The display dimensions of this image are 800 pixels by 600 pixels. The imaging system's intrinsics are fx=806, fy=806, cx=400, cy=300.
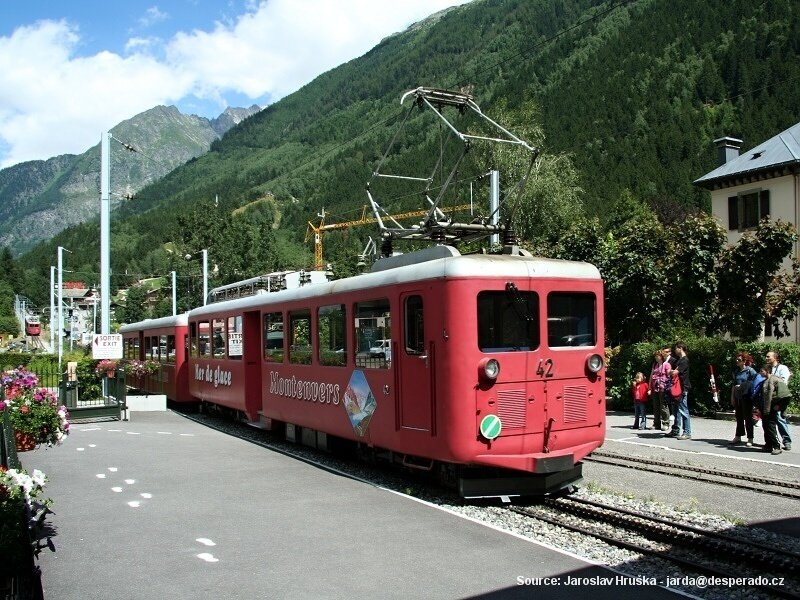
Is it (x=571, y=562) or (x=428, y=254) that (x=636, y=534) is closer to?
(x=571, y=562)

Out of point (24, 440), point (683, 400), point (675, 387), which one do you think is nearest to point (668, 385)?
point (675, 387)

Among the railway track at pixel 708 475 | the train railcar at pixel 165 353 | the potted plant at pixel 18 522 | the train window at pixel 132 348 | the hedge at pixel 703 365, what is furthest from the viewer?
the train window at pixel 132 348

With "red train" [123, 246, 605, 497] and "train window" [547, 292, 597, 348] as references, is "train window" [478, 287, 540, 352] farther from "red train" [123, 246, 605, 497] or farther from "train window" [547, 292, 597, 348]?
"train window" [547, 292, 597, 348]

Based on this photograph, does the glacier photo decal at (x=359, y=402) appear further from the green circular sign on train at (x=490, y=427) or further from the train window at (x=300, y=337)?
the green circular sign on train at (x=490, y=427)

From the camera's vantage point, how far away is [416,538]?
758 centimetres

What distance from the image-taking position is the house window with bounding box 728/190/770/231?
35000 mm

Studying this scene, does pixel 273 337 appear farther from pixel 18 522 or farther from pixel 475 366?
pixel 18 522

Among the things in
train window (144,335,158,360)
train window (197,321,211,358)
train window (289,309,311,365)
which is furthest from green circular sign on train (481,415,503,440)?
train window (144,335,158,360)

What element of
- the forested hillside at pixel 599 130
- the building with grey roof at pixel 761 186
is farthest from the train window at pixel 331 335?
the forested hillside at pixel 599 130

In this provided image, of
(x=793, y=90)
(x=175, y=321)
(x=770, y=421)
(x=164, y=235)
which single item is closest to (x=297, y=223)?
(x=164, y=235)

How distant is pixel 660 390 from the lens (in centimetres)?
1612

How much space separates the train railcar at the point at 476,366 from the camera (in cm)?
885

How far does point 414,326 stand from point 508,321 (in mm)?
1132

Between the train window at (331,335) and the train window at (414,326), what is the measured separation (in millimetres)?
1818
